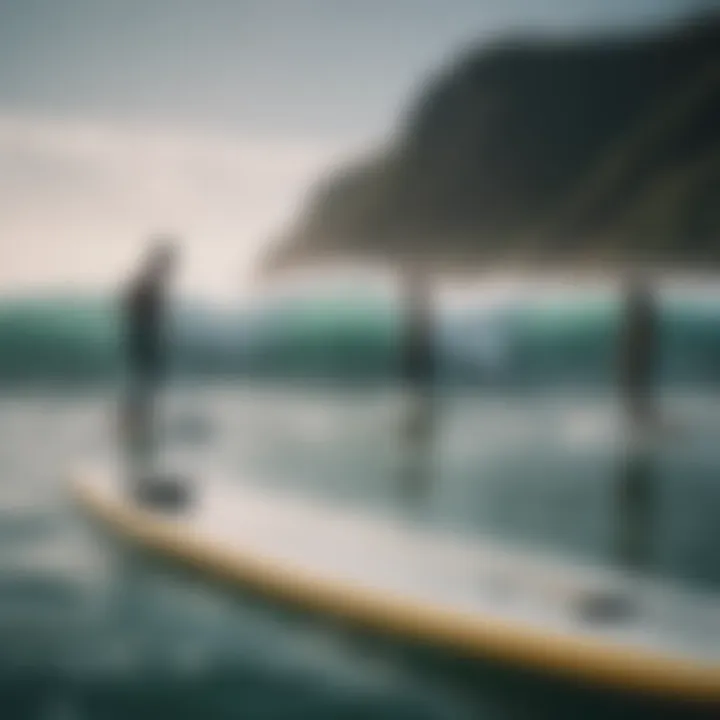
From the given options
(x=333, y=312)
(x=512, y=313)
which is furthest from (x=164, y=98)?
(x=512, y=313)

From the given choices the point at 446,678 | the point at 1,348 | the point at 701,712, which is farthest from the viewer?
the point at 1,348

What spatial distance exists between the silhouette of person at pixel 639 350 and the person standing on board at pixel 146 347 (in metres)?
1.20

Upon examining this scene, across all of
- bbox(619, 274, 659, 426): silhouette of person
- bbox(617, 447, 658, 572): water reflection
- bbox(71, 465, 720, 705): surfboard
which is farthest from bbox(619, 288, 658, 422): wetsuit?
bbox(71, 465, 720, 705): surfboard

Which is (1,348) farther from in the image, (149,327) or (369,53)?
(369,53)

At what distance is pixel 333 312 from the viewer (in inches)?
94.2

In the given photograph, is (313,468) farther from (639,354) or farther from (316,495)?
(639,354)

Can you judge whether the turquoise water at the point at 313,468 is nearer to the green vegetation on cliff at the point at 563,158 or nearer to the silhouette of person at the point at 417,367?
the silhouette of person at the point at 417,367

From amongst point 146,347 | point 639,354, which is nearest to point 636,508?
point 639,354

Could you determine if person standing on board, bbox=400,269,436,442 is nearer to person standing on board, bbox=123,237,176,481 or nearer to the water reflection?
the water reflection

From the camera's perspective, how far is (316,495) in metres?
2.37

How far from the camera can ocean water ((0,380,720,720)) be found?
201 cm

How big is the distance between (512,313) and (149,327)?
3.15ft

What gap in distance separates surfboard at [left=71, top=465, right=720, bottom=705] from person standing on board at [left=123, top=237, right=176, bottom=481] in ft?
0.41

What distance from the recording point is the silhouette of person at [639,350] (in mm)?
2311
